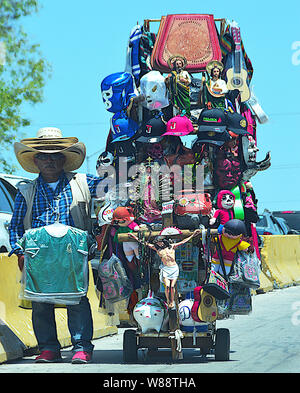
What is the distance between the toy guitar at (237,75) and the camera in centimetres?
981

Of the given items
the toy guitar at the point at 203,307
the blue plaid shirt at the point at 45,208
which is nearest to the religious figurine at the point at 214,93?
the blue plaid shirt at the point at 45,208

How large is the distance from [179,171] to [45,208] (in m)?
1.39

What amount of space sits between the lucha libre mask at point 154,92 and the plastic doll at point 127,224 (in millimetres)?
1171

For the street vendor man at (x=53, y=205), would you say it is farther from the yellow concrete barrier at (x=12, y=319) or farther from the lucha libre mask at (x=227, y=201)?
the lucha libre mask at (x=227, y=201)

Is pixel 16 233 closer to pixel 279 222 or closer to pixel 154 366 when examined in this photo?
pixel 154 366

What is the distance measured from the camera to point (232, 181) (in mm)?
8844

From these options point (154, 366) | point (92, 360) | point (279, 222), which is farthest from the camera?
point (279, 222)

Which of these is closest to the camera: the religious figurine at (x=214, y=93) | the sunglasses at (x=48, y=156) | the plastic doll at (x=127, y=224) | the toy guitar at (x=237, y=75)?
the plastic doll at (x=127, y=224)

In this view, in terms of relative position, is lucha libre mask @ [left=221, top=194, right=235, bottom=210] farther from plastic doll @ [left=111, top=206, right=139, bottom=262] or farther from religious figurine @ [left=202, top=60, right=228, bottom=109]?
religious figurine @ [left=202, top=60, right=228, bottom=109]

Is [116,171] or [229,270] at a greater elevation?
[116,171]

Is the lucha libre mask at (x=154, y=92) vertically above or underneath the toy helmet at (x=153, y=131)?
above

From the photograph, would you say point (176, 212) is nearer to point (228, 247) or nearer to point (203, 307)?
point (228, 247)
